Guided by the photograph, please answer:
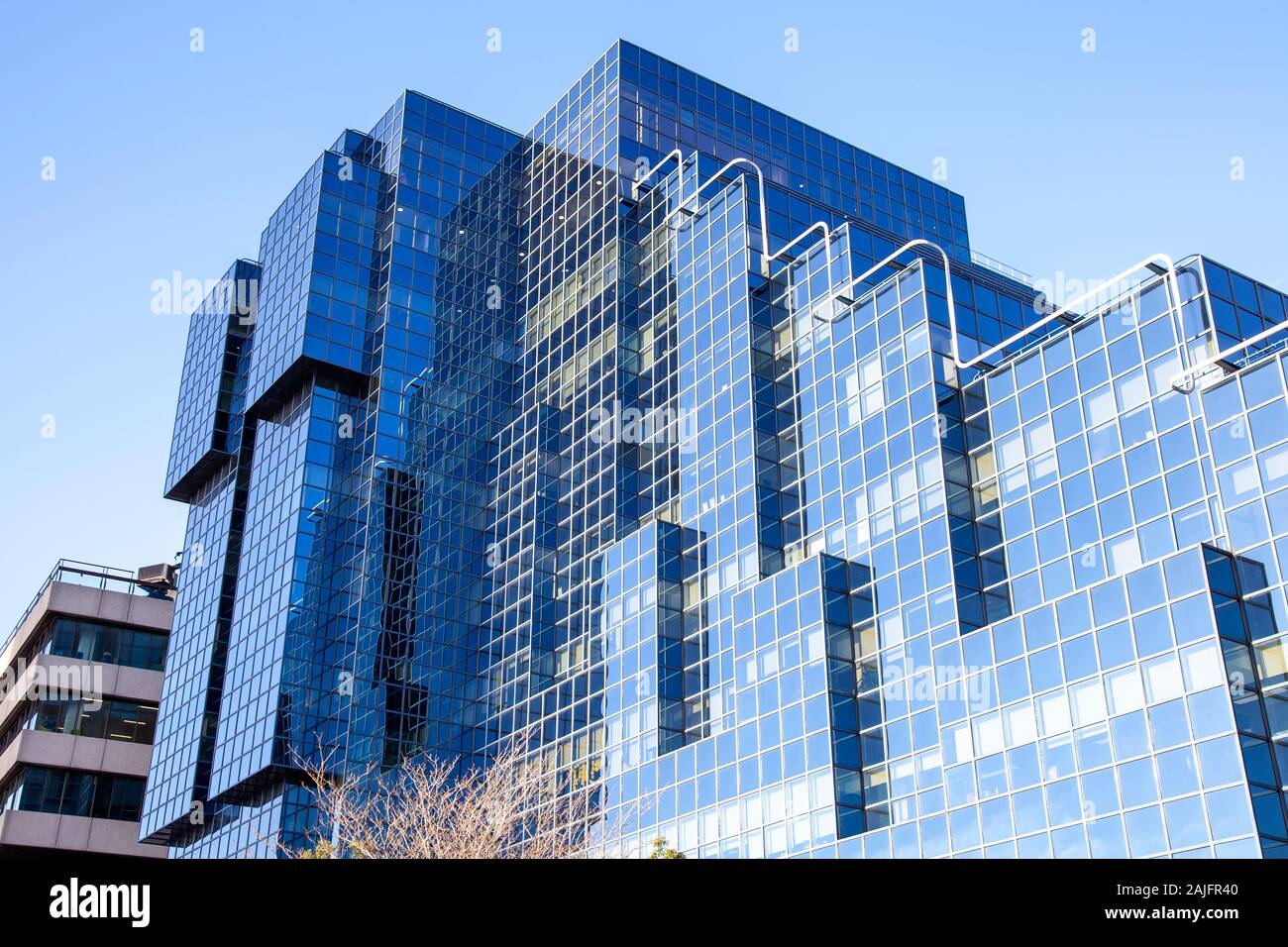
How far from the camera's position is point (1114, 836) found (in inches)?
1702

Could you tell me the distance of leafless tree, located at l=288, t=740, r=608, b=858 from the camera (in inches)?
1582

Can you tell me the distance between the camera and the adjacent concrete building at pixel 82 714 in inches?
3605

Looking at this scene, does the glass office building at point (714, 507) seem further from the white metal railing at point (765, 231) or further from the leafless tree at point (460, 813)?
the leafless tree at point (460, 813)

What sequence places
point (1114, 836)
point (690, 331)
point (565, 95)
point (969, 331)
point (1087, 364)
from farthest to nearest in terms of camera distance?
1. point (565, 95)
2. point (690, 331)
3. point (969, 331)
4. point (1087, 364)
5. point (1114, 836)

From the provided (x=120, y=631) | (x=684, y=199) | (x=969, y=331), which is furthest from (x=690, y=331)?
(x=120, y=631)

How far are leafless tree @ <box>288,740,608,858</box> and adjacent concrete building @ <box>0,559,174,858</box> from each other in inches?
974

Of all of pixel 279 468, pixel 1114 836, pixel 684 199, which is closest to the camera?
pixel 1114 836

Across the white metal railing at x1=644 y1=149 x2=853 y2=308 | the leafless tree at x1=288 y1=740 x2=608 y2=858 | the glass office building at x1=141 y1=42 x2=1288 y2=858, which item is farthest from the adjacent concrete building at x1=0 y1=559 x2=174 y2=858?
the white metal railing at x1=644 y1=149 x2=853 y2=308

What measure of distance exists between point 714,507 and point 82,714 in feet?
174

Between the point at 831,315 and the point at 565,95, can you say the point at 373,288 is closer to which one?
the point at 565,95

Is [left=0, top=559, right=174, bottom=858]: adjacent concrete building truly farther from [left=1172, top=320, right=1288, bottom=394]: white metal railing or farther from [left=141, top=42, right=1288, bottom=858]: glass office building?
[left=1172, top=320, right=1288, bottom=394]: white metal railing

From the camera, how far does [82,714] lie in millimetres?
96188

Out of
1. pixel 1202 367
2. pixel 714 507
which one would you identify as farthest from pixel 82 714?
pixel 1202 367
